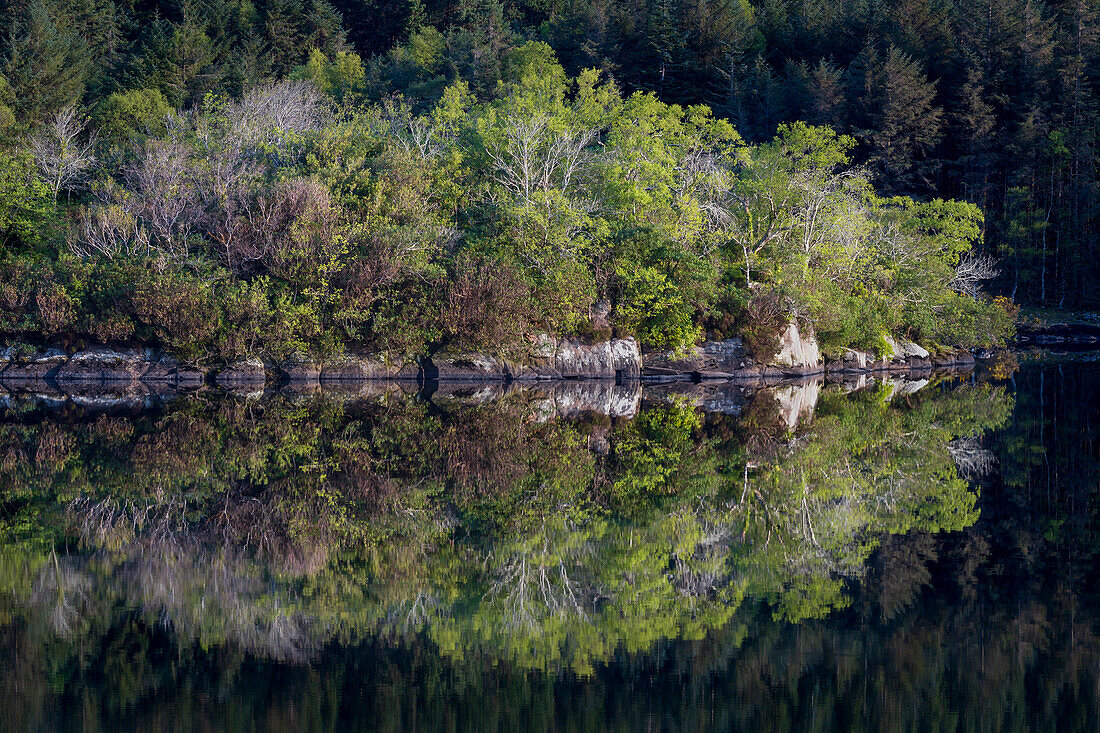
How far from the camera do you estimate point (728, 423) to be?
24797 millimetres

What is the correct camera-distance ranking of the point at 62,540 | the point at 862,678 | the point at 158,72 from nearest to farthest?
the point at 862,678
the point at 62,540
the point at 158,72

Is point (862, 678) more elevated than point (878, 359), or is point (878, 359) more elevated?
point (878, 359)

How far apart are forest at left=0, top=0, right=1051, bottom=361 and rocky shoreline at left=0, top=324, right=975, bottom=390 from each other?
2.36 feet

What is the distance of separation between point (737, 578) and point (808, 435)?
39.4 ft

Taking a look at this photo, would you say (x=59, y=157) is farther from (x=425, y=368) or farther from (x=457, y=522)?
(x=457, y=522)

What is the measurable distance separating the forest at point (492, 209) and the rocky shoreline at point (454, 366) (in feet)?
2.36

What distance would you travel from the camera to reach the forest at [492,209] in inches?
1532

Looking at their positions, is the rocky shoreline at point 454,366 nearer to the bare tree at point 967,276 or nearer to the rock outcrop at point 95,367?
the rock outcrop at point 95,367

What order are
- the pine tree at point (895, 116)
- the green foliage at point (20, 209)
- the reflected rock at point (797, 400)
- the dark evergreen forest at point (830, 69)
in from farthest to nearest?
the pine tree at point (895, 116) → the dark evergreen forest at point (830, 69) → the green foliage at point (20, 209) → the reflected rock at point (797, 400)

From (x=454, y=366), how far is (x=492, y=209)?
716 cm

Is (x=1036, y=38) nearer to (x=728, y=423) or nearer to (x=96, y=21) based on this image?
(x=728, y=423)

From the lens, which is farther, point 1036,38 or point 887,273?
point 1036,38

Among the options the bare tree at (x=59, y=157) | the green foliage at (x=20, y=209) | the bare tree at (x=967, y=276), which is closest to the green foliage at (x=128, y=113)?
the bare tree at (x=59, y=157)

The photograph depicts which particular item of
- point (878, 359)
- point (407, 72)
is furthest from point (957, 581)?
point (407, 72)
